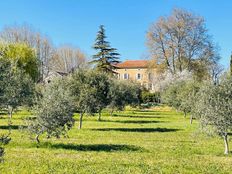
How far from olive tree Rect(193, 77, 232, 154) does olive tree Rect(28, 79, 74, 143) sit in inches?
263

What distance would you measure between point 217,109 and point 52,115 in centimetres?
789

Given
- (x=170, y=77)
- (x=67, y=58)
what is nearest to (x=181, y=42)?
(x=170, y=77)

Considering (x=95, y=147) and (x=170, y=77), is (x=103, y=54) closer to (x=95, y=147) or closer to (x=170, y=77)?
(x=170, y=77)

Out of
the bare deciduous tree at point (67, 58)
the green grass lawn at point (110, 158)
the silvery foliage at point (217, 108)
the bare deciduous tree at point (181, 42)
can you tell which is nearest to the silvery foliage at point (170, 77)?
the bare deciduous tree at point (181, 42)

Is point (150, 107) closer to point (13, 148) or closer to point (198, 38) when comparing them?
point (198, 38)

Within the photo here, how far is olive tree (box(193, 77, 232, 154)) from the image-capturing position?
1669 centimetres

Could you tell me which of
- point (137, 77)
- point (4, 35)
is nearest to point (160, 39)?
point (4, 35)

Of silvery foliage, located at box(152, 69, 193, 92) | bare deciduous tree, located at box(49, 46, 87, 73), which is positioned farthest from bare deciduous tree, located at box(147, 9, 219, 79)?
bare deciduous tree, located at box(49, 46, 87, 73)

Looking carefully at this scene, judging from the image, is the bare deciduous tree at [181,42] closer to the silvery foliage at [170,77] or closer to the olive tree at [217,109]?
the silvery foliage at [170,77]

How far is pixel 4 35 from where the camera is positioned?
69.2 meters

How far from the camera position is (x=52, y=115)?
18.0 metres

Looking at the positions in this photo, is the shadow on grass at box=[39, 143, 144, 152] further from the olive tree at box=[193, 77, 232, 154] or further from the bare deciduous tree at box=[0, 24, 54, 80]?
the bare deciduous tree at box=[0, 24, 54, 80]

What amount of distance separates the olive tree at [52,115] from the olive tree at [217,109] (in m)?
6.67

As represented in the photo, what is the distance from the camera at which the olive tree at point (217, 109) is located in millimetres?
16688
